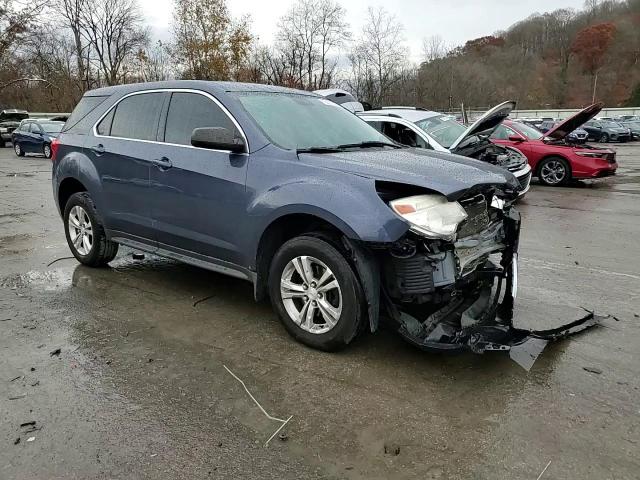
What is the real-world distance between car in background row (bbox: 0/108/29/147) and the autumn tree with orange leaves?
4180 inches

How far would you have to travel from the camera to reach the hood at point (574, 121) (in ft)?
34.5

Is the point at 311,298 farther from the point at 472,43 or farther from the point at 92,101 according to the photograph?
the point at 472,43

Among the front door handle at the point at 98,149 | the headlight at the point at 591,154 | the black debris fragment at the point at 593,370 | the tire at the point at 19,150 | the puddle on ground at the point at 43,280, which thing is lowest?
the black debris fragment at the point at 593,370

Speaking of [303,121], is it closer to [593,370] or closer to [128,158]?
[128,158]

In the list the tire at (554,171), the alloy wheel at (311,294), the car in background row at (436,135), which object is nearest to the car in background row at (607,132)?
the tire at (554,171)

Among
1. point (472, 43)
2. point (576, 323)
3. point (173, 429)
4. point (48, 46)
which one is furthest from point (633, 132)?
point (472, 43)

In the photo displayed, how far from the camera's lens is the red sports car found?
1289cm

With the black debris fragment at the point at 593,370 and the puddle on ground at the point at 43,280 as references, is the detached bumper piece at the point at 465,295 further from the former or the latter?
the puddle on ground at the point at 43,280

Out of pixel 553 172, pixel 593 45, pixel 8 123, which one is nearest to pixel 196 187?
pixel 553 172

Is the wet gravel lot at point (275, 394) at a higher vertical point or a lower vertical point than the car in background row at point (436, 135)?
lower

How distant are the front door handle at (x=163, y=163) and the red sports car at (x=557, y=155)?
33.1ft

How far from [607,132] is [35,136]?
110 ft

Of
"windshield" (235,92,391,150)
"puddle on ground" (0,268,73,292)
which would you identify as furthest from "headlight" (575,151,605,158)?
"puddle on ground" (0,268,73,292)

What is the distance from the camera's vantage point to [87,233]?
18.8 feet
